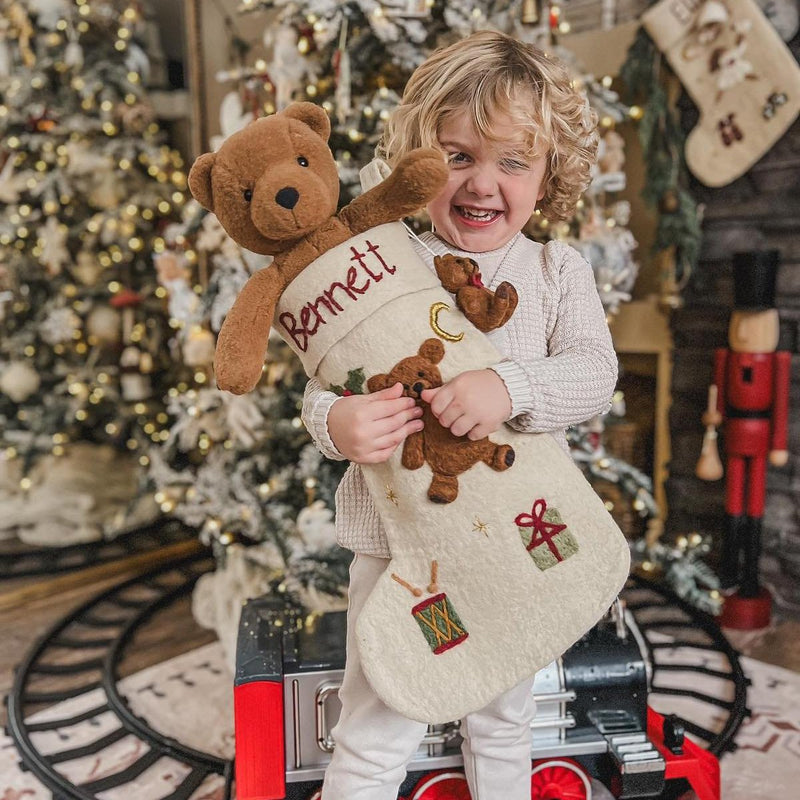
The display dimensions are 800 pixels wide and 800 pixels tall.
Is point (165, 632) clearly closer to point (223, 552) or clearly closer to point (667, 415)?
point (223, 552)

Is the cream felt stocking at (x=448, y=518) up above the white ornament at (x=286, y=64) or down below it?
below

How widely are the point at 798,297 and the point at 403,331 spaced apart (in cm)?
153

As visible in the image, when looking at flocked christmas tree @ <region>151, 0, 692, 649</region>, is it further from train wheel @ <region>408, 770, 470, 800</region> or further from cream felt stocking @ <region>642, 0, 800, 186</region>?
train wheel @ <region>408, 770, 470, 800</region>

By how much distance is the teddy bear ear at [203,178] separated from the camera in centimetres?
80

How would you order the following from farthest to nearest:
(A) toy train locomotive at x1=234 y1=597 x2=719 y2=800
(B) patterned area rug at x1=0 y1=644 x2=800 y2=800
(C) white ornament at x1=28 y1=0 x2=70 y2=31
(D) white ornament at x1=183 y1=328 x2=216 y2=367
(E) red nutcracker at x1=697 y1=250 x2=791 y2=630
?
(C) white ornament at x1=28 y1=0 x2=70 y2=31 < (D) white ornament at x1=183 y1=328 x2=216 y2=367 < (E) red nutcracker at x1=697 y1=250 x2=791 y2=630 < (B) patterned area rug at x1=0 y1=644 x2=800 y2=800 < (A) toy train locomotive at x1=234 y1=597 x2=719 y2=800

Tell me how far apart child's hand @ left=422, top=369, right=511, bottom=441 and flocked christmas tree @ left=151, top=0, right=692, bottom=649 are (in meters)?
0.93

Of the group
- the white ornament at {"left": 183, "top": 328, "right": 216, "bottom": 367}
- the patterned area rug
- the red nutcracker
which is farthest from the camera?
the white ornament at {"left": 183, "top": 328, "right": 216, "bottom": 367}

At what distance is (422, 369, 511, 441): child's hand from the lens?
0.77 meters

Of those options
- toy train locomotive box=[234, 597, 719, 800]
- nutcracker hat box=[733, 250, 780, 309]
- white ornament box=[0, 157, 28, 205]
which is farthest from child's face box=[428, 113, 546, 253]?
white ornament box=[0, 157, 28, 205]

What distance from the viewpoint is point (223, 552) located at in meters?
2.07

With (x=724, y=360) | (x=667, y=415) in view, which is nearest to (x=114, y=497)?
(x=667, y=415)

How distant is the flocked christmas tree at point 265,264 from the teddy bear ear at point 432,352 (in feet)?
3.05

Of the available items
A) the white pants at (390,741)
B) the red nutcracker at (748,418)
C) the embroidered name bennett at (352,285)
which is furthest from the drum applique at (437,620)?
the red nutcracker at (748,418)

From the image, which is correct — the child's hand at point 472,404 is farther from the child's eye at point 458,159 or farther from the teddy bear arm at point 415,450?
the child's eye at point 458,159
